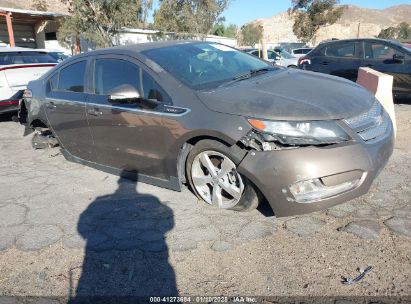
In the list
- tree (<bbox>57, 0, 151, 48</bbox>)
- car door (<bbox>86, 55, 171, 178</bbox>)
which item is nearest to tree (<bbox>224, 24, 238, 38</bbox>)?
tree (<bbox>57, 0, 151, 48</bbox>)

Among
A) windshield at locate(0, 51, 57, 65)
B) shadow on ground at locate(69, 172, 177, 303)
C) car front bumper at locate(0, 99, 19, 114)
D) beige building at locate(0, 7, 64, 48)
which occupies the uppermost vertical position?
beige building at locate(0, 7, 64, 48)

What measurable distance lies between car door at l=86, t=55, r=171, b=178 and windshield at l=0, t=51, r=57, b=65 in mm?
5125

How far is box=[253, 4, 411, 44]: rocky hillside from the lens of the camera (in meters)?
78.8

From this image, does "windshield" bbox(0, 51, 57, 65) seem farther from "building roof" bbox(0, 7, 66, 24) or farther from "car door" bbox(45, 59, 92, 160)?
"building roof" bbox(0, 7, 66, 24)

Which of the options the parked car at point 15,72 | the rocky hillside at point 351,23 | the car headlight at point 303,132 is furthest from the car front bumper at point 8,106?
the rocky hillside at point 351,23

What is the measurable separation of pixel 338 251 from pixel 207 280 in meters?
1.01

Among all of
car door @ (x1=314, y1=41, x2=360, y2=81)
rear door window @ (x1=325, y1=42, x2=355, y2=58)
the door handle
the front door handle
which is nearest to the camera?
the front door handle

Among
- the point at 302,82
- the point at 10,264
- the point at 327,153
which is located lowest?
the point at 10,264

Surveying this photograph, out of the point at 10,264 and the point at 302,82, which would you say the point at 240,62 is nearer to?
the point at 302,82

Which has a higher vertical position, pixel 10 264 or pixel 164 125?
pixel 164 125

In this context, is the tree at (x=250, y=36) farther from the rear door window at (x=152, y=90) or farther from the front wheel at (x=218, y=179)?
the front wheel at (x=218, y=179)

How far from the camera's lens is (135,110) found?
12.4ft

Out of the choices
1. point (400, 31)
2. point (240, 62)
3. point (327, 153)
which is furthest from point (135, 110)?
point (400, 31)

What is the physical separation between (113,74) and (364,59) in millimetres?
6464
